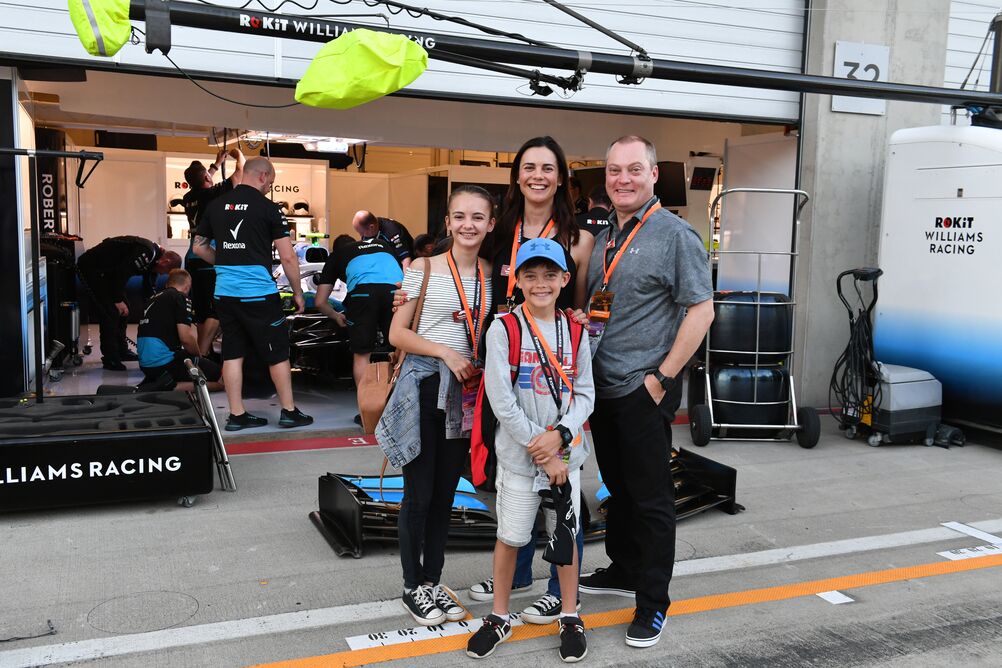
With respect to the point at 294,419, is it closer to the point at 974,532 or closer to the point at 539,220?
the point at 539,220

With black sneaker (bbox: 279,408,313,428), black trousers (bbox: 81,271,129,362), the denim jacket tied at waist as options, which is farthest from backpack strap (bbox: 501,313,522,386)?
black trousers (bbox: 81,271,129,362)

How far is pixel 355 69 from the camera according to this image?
4.74m

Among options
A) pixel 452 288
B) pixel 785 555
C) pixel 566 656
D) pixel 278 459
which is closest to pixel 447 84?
pixel 278 459

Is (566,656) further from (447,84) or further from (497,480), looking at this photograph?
(447,84)

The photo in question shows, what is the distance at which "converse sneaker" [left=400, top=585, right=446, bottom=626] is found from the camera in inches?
148

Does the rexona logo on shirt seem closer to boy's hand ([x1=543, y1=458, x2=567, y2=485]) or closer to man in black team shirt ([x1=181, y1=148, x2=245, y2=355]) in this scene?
man in black team shirt ([x1=181, y1=148, x2=245, y2=355])

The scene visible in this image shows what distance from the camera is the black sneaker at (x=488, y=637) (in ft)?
11.5

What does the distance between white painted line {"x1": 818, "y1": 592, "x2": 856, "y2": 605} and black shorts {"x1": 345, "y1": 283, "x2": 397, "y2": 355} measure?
4031 mm

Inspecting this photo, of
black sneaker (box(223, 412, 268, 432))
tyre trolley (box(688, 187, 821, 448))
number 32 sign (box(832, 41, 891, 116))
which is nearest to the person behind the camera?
black sneaker (box(223, 412, 268, 432))

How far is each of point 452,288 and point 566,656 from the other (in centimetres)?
152

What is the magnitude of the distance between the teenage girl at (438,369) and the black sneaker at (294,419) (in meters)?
3.44

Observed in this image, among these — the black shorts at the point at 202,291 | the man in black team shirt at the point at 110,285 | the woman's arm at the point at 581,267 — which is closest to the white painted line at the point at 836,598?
the woman's arm at the point at 581,267

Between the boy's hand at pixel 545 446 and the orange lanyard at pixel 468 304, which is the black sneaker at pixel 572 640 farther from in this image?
the orange lanyard at pixel 468 304

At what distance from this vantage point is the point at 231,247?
665cm
